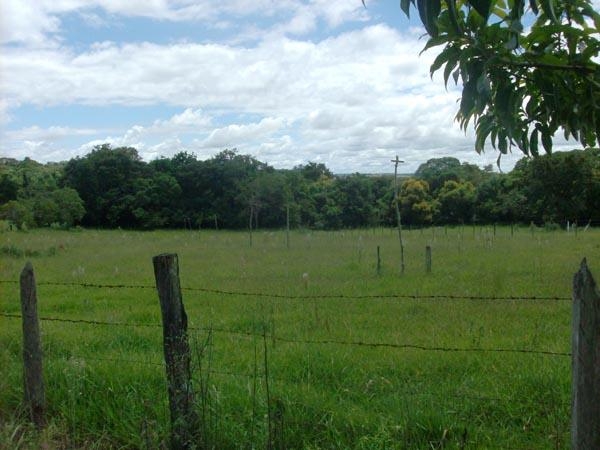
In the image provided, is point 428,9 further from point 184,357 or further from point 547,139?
point 184,357

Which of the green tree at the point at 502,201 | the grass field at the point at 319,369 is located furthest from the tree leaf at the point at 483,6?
the green tree at the point at 502,201

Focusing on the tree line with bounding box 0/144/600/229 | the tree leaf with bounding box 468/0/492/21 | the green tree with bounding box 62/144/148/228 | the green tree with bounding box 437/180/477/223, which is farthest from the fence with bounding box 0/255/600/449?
the green tree with bounding box 62/144/148/228

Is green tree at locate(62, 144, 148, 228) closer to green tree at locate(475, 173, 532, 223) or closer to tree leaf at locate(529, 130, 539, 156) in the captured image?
green tree at locate(475, 173, 532, 223)

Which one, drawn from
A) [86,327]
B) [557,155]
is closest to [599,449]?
[86,327]

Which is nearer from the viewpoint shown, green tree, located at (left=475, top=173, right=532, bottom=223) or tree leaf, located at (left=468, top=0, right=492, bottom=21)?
tree leaf, located at (left=468, top=0, right=492, bottom=21)

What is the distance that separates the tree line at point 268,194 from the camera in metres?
44.4

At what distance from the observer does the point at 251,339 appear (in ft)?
25.0

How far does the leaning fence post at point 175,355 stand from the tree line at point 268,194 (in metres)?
42.5

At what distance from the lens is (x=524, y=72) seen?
2.93 metres

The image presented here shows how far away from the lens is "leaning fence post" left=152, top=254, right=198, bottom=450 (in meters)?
3.94

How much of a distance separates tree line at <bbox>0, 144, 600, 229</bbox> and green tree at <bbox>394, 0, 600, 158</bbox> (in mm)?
42206

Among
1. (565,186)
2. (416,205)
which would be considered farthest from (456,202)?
(565,186)

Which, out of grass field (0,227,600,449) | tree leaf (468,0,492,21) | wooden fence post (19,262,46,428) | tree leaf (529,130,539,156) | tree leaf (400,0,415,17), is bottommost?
grass field (0,227,600,449)

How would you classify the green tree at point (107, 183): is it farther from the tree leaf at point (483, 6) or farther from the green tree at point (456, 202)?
the tree leaf at point (483, 6)
